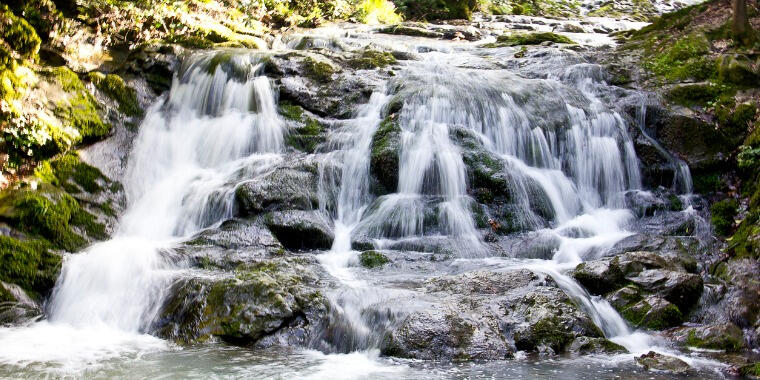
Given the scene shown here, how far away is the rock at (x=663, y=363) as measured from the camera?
4102 millimetres

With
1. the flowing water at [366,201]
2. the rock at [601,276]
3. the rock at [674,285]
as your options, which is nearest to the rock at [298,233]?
the flowing water at [366,201]

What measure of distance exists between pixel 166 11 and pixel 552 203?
330 inches

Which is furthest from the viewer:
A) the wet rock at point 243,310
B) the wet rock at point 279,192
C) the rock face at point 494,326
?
the wet rock at point 279,192

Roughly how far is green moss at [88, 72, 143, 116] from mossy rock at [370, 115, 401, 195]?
4319 millimetres

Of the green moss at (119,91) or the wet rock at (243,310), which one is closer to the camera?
the wet rock at (243,310)

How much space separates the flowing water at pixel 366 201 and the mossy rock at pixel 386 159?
4.1 inches

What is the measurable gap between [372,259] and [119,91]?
5.77 meters

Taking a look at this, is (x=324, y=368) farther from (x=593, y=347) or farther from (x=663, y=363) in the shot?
(x=663, y=363)

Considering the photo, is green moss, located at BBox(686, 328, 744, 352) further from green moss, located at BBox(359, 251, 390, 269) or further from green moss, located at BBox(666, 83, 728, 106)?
green moss, located at BBox(666, 83, 728, 106)

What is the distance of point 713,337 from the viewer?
4789 mm

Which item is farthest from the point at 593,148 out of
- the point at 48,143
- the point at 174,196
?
the point at 48,143

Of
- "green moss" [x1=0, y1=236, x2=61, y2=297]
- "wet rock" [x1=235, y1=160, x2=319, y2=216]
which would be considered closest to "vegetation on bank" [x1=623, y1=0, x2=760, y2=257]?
"wet rock" [x1=235, y1=160, x2=319, y2=216]

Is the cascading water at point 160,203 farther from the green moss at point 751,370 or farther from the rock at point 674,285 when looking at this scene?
the rock at point 674,285

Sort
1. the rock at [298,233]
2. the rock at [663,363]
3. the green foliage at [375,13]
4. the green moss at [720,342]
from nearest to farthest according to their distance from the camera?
the rock at [663,363]
the green moss at [720,342]
the rock at [298,233]
the green foliage at [375,13]
